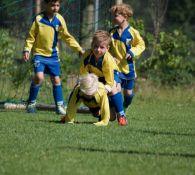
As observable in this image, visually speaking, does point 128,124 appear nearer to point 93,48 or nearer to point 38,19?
point 93,48

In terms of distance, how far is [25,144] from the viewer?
880 cm

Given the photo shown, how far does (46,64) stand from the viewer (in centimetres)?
1252

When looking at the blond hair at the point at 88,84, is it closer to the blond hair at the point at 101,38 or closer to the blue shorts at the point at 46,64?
the blond hair at the point at 101,38

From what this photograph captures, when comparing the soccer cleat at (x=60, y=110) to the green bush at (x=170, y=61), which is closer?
the soccer cleat at (x=60, y=110)

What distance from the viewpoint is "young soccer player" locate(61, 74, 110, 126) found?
1052 centimetres

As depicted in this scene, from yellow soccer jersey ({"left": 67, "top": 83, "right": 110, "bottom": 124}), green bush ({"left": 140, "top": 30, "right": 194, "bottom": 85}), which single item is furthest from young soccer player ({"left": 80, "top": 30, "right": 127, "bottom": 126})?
green bush ({"left": 140, "top": 30, "right": 194, "bottom": 85})

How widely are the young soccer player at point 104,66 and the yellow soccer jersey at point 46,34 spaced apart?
4.49ft

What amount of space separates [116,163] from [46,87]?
297 inches

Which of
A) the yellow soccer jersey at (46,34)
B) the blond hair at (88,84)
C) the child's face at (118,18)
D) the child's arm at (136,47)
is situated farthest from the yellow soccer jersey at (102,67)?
the yellow soccer jersey at (46,34)

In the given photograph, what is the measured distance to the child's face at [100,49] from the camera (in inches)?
424

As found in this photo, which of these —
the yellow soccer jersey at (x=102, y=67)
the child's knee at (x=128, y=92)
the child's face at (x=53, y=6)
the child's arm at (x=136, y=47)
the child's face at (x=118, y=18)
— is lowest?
the child's knee at (x=128, y=92)

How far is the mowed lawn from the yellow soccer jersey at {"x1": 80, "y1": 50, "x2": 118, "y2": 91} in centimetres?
61

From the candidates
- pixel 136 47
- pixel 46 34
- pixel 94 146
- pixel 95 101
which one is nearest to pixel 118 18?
pixel 136 47

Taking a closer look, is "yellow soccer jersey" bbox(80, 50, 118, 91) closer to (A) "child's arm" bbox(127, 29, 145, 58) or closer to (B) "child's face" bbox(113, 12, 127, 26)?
(A) "child's arm" bbox(127, 29, 145, 58)
